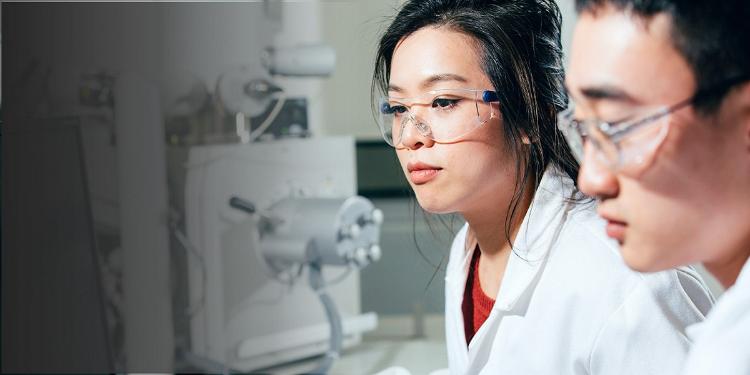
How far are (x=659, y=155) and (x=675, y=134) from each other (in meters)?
0.03

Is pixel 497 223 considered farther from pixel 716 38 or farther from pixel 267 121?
pixel 267 121

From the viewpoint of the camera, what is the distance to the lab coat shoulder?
4.06 ft

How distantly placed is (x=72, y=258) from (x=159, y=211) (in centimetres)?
68

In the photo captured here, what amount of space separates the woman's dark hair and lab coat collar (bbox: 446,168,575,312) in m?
0.04

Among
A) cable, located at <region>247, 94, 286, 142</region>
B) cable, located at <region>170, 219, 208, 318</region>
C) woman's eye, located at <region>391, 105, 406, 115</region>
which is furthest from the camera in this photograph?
cable, located at <region>247, 94, 286, 142</region>

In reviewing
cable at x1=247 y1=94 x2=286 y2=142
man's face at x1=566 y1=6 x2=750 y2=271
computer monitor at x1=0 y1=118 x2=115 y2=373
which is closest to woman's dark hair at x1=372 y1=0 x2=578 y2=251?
man's face at x1=566 y1=6 x2=750 y2=271

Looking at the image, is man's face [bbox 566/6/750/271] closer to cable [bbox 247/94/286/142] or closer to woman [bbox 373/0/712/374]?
woman [bbox 373/0/712/374]

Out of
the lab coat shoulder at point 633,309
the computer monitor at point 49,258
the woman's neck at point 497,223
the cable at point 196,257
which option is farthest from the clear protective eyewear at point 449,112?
the cable at point 196,257

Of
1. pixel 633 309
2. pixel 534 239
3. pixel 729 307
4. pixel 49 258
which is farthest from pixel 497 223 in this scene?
pixel 49 258

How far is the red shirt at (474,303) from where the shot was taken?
5.25ft

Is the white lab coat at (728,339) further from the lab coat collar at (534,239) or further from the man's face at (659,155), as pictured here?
the lab coat collar at (534,239)

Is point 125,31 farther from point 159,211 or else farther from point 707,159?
point 707,159

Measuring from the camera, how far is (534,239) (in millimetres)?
1428

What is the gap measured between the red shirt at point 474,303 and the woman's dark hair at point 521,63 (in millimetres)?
180
